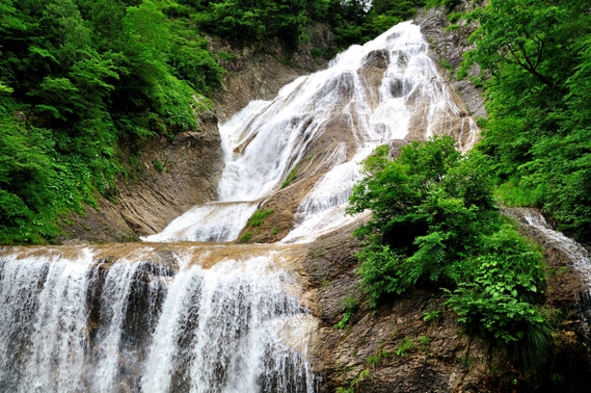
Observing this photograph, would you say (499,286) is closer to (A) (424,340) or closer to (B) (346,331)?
(A) (424,340)

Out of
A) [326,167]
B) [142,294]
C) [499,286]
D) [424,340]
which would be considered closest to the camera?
[499,286]

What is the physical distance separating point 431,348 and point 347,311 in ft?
6.23

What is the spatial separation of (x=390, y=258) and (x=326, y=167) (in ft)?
32.9

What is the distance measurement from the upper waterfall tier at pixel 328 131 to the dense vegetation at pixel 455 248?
4.05m

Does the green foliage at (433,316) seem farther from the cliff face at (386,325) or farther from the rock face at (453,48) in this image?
the rock face at (453,48)

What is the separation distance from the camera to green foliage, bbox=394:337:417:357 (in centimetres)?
662

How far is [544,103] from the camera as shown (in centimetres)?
989

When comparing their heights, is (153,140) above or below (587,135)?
above

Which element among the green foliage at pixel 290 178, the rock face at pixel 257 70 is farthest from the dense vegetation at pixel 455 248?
the rock face at pixel 257 70

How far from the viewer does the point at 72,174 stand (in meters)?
13.7

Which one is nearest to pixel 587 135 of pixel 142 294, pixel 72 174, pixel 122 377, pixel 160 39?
A: pixel 142 294

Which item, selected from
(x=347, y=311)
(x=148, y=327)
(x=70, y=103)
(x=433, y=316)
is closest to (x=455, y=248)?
(x=433, y=316)

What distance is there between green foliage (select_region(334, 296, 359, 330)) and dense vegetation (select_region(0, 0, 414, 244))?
9.20 m

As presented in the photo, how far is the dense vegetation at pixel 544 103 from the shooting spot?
7.65 metres
